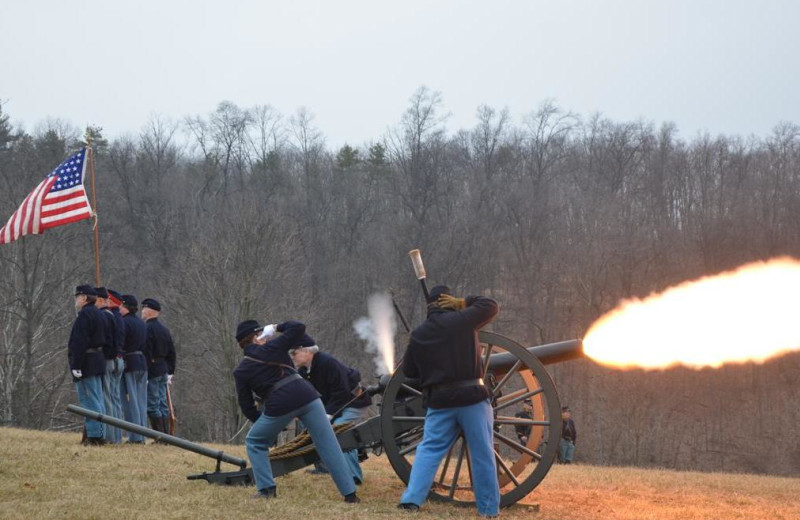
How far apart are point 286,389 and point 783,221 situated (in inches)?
1550

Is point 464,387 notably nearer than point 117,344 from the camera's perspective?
Yes

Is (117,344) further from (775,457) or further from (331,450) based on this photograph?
(775,457)

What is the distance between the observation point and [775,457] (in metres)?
30.1

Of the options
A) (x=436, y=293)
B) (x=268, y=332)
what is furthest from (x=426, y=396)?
(x=268, y=332)

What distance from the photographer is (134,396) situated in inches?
510

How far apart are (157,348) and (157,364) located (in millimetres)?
229

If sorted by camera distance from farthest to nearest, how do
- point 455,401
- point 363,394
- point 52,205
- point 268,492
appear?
point 52,205
point 363,394
point 268,492
point 455,401

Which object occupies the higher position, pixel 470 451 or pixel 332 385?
pixel 332 385

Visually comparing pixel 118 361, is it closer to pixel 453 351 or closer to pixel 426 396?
pixel 426 396

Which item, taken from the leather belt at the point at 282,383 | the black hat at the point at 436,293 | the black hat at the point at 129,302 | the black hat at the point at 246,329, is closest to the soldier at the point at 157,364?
the black hat at the point at 129,302

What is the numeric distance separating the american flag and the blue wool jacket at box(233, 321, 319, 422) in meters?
7.55

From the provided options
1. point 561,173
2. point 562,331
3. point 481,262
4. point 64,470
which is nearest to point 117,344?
point 64,470

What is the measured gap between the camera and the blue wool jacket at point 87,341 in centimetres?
1177

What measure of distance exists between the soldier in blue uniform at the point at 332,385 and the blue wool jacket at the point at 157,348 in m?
4.04
